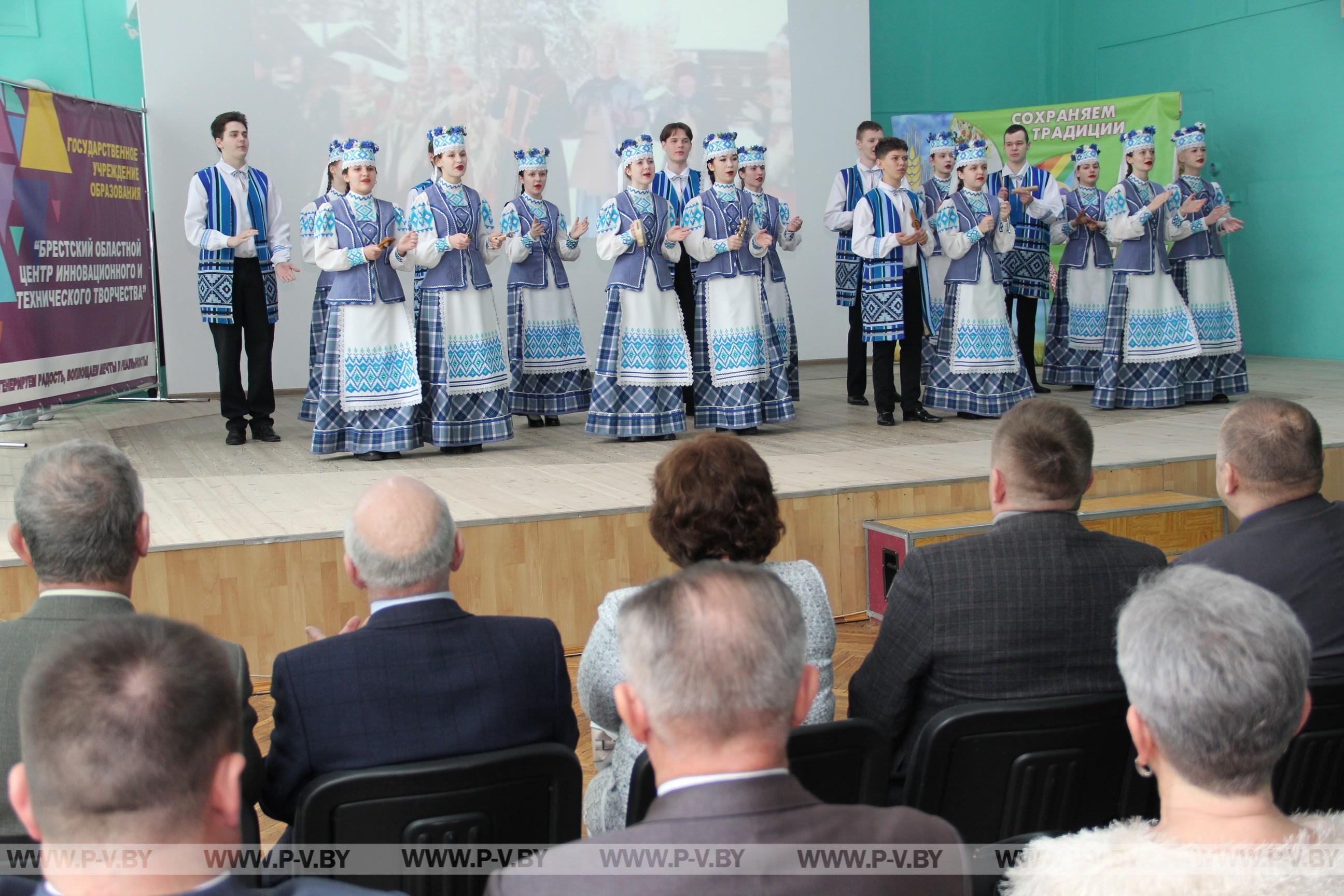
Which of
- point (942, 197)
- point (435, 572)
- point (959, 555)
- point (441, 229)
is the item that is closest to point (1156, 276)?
point (942, 197)

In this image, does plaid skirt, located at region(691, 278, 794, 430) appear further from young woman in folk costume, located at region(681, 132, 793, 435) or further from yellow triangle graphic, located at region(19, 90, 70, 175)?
yellow triangle graphic, located at region(19, 90, 70, 175)

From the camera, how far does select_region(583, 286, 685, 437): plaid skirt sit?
5.65 metres

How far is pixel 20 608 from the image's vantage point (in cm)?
322

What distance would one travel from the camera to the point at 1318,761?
5.66ft

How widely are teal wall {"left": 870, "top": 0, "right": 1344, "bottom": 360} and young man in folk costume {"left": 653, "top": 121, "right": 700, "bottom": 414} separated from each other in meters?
4.46

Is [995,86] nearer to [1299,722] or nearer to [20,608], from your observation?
[20,608]

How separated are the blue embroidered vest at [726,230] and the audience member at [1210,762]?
4610 mm

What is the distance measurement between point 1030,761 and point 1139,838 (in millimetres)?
589

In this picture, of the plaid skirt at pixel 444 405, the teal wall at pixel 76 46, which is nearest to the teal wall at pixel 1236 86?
the teal wall at pixel 76 46

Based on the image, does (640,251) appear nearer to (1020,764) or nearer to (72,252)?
(72,252)

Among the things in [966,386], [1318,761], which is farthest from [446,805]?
[966,386]

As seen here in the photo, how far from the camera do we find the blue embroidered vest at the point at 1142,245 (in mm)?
6316

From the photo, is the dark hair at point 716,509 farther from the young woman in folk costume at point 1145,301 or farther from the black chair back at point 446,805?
the young woman in folk costume at point 1145,301

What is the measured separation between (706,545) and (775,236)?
14.1 ft
